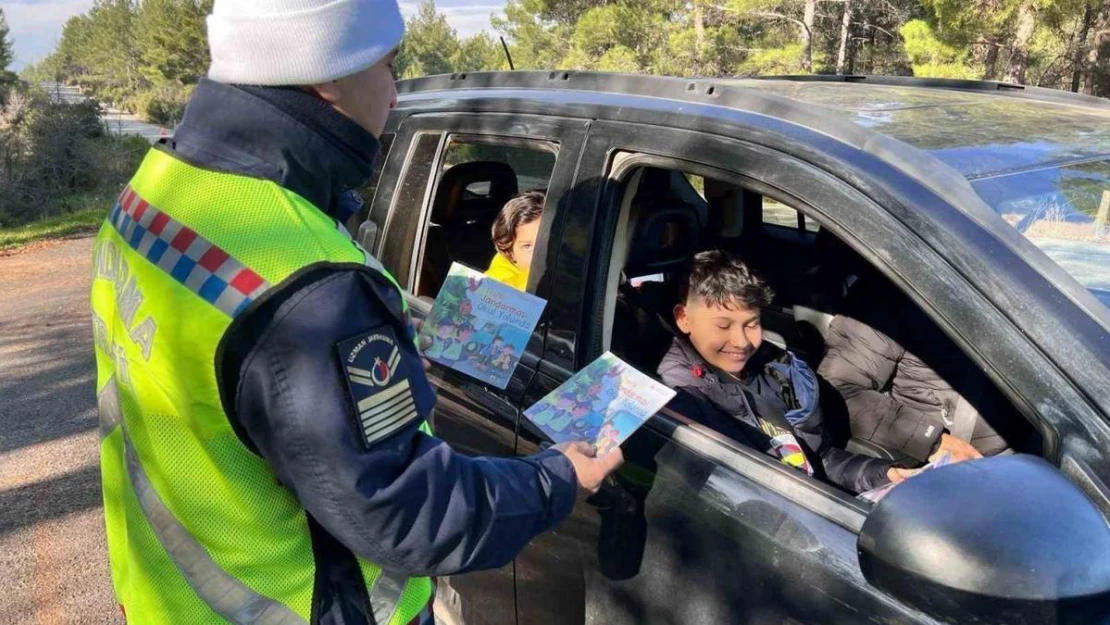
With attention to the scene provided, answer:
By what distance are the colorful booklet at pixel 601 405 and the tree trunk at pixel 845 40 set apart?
64.7 ft

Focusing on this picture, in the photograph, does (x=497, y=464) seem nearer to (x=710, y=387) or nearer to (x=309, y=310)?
(x=309, y=310)

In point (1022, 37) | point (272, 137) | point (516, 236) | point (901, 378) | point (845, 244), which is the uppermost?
point (272, 137)

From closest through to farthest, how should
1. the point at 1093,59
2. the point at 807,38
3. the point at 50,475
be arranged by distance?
the point at 50,475 < the point at 1093,59 < the point at 807,38

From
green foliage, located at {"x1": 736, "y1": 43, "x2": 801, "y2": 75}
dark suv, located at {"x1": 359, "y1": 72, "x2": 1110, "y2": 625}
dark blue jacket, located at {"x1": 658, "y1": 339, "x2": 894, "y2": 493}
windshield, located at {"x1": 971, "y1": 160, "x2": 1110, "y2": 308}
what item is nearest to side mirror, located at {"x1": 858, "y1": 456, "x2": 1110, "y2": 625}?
dark suv, located at {"x1": 359, "y1": 72, "x2": 1110, "y2": 625}

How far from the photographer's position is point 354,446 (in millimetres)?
1104

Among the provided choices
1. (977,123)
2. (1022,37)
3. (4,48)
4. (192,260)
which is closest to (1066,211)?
(977,123)

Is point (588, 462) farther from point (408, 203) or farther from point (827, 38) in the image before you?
point (827, 38)

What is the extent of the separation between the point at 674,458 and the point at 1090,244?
0.90 metres

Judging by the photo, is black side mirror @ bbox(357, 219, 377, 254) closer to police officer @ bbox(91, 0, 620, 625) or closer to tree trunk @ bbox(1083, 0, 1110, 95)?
police officer @ bbox(91, 0, 620, 625)

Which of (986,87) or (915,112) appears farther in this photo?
(986,87)

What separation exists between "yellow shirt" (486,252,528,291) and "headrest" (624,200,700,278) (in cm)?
30

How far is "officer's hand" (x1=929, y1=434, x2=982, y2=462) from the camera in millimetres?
2307

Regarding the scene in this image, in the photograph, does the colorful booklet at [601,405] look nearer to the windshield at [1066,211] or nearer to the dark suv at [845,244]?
the dark suv at [845,244]

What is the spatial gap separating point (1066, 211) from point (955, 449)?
33.0 inches
